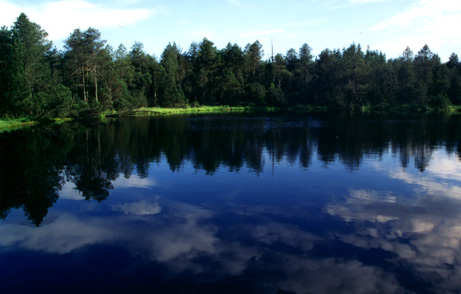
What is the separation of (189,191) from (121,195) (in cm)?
328

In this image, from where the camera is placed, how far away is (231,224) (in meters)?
12.6

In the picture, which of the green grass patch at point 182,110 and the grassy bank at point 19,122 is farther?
the green grass patch at point 182,110

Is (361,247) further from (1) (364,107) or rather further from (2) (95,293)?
(1) (364,107)

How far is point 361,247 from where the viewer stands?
10531mm

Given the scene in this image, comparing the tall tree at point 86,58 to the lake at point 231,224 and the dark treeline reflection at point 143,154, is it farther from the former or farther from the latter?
the lake at point 231,224

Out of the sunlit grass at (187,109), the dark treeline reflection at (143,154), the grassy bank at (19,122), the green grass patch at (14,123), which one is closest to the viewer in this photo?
the dark treeline reflection at (143,154)

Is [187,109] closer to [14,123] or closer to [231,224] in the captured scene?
[14,123]

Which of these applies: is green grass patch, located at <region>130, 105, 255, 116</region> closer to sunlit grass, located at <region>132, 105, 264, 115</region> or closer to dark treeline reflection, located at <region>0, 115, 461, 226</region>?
sunlit grass, located at <region>132, 105, 264, 115</region>

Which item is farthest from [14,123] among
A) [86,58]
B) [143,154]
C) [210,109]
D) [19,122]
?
[210,109]

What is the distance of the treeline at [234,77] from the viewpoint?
7412cm

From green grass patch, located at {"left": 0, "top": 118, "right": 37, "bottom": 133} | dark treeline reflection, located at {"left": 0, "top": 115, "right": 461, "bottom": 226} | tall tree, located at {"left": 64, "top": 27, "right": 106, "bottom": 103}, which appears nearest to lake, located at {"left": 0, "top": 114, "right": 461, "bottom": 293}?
dark treeline reflection, located at {"left": 0, "top": 115, "right": 461, "bottom": 226}

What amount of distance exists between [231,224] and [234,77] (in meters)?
104

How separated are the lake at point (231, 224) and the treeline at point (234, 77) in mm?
47898

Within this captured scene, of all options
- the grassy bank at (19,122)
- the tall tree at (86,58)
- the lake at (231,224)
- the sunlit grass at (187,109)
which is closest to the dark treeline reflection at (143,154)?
the lake at (231,224)
